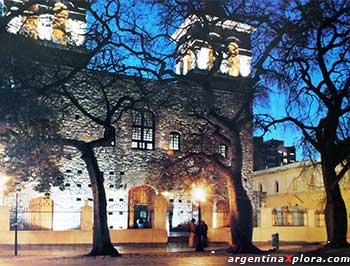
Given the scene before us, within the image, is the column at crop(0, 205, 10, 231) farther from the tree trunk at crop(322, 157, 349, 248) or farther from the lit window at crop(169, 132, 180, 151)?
the tree trunk at crop(322, 157, 349, 248)

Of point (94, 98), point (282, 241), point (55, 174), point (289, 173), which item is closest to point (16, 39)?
point (55, 174)

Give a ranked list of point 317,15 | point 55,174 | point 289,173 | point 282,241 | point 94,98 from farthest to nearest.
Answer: point 289,173 < point 94,98 < point 282,241 < point 55,174 < point 317,15

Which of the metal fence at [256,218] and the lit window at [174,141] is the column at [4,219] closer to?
the lit window at [174,141]

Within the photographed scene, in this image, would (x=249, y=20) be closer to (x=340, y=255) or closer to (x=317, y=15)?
(x=317, y=15)

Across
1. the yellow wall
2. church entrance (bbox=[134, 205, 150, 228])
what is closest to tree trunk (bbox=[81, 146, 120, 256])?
church entrance (bbox=[134, 205, 150, 228])

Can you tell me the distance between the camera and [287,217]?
3372cm

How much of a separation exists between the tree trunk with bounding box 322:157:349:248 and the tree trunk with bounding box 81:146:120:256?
7.98m

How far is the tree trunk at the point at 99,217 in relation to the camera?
19.7m

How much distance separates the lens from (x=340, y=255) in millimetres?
17047

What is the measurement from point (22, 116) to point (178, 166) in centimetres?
1052

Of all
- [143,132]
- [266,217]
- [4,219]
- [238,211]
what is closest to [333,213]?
[238,211]

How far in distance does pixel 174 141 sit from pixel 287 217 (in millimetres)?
9395

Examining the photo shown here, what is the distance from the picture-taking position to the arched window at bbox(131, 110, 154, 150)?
35688 millimetres

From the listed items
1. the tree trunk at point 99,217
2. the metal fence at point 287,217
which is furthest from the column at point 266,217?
the tree trunk at point 99,217
